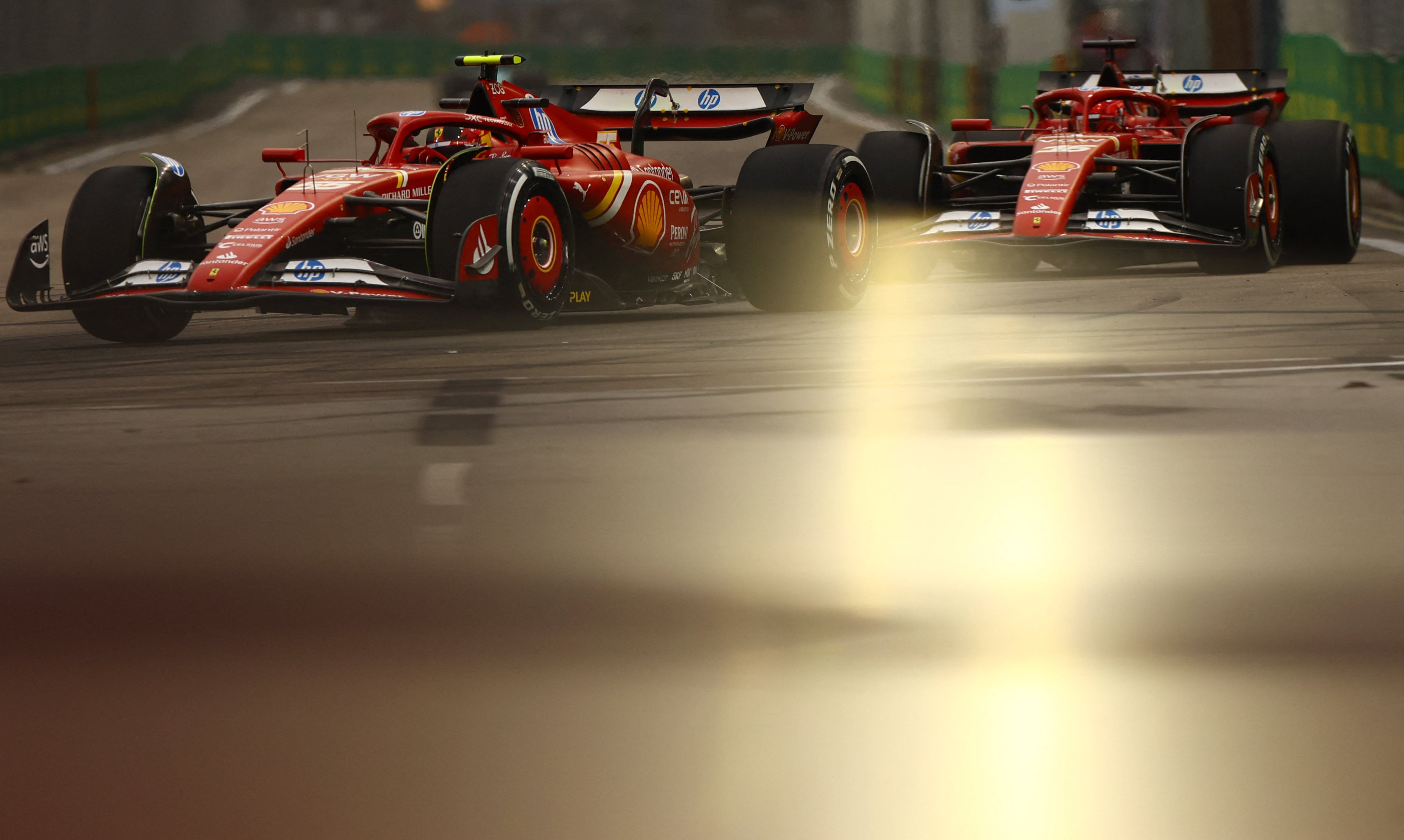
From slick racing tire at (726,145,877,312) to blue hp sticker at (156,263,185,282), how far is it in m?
2.90

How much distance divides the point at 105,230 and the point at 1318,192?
742 cm

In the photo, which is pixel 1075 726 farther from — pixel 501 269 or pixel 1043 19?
pixel 1043 19

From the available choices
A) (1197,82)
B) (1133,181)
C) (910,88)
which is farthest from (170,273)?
(910,88)

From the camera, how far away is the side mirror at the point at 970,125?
Result: 12.6 metres

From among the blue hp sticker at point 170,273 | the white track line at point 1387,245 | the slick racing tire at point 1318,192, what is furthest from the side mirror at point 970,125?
the blue hp sticker at point 170,273

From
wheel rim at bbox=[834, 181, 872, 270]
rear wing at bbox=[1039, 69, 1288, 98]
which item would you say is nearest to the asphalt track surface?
wheel rim at bbox=[834, 181, 872, 270]

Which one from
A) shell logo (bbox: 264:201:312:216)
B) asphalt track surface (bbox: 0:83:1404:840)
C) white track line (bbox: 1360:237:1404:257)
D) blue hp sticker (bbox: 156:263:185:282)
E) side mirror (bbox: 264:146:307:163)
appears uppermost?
side mirror (bbox: 264:146:307:163)

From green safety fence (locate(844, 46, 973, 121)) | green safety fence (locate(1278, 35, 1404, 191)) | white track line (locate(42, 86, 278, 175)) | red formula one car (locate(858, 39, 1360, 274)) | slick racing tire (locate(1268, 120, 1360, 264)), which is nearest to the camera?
red formula one car (locate(858, 39, 1360, 274))

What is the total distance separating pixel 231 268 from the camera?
27.6 ft

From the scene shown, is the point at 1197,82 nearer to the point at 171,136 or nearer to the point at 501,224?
the point at 501,224

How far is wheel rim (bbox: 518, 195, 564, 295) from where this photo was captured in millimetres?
8711

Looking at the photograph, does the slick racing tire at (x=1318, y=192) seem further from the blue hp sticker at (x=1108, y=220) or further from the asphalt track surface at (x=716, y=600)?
the asphalt track surface at (x=716, y=600)

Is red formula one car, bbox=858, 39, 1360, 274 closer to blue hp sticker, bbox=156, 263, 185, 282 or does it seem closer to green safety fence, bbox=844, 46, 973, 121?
blue hp sticker, bbox=156, 263, 185, 282

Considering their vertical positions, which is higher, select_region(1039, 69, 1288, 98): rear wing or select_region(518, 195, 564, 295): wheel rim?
select_region(1039, 69, 1288, 98): rear wing
